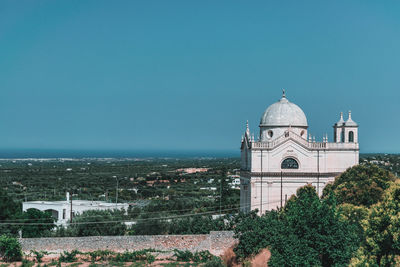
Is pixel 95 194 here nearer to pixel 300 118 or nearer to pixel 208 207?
pixel 208 207

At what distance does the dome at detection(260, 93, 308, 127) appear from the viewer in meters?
42.3

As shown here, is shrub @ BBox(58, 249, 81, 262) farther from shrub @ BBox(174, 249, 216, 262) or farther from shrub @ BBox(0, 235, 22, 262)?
shrub @ BBox(174, 249, 216, 262)

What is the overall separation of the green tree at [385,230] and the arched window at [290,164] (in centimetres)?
2107

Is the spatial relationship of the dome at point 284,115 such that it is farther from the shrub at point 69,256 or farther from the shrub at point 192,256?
the shrub at point 69,256

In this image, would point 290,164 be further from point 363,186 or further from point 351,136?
point 363,186

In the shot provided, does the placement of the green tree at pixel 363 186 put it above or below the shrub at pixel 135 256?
above

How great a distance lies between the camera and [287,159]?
41375mm

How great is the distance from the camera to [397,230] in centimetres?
1872

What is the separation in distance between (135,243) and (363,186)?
13.5m

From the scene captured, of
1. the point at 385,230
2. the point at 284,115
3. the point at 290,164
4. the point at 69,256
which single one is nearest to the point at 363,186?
the point at 290,164

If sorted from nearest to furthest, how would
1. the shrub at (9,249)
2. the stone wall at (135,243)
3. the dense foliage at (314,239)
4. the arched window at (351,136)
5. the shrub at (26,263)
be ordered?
the dense foliage at (314,239), the shrub at (26,263), the shrub at (9,249), the stone wall at (135,243), the arched window at (351,136)

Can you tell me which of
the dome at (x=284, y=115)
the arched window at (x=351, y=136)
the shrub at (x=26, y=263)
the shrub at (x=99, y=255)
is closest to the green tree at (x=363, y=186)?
the arched window at (x=351, y=136)

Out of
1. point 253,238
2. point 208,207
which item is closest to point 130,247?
point 253,238

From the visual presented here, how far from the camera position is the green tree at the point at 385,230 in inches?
737
